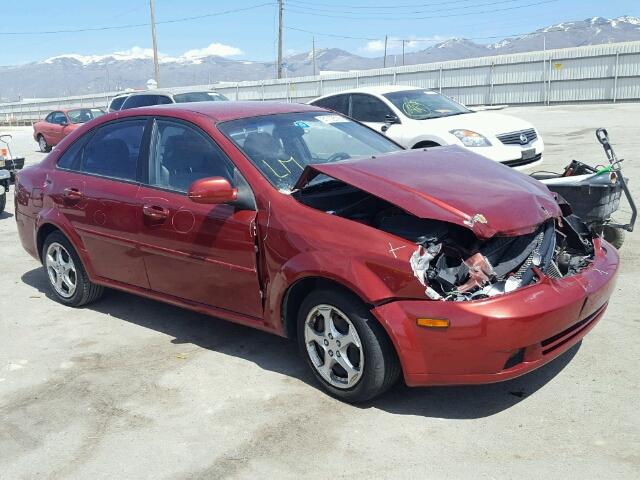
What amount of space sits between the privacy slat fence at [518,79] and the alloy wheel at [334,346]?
77.0 ft

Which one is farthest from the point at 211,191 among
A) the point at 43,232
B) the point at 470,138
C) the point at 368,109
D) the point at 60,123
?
the point at 60,123

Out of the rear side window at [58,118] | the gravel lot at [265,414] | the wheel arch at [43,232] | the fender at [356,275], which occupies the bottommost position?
the gravel lot at [265,414]

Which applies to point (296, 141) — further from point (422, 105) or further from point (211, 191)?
point (422, 105)

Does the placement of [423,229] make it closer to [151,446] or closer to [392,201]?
[392,201]

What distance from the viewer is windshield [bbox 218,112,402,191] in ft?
14.5

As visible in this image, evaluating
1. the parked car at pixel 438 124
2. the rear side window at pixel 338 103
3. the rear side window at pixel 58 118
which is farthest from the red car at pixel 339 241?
the rear side window at pixel 58 118

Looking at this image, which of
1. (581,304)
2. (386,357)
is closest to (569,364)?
(581,304)

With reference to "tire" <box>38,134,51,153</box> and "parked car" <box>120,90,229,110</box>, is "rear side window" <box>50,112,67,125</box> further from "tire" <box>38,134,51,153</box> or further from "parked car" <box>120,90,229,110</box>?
"parked car" <box>120,90,229,110</box>

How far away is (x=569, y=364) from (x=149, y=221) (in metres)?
2.94

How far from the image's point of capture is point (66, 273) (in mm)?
5785

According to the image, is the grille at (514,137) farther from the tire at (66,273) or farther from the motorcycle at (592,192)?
the tire at (66,273)

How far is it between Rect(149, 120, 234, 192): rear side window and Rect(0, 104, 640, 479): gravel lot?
121 centimetres

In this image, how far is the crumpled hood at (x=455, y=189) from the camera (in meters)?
3.61

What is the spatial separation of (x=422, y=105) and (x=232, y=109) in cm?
652
